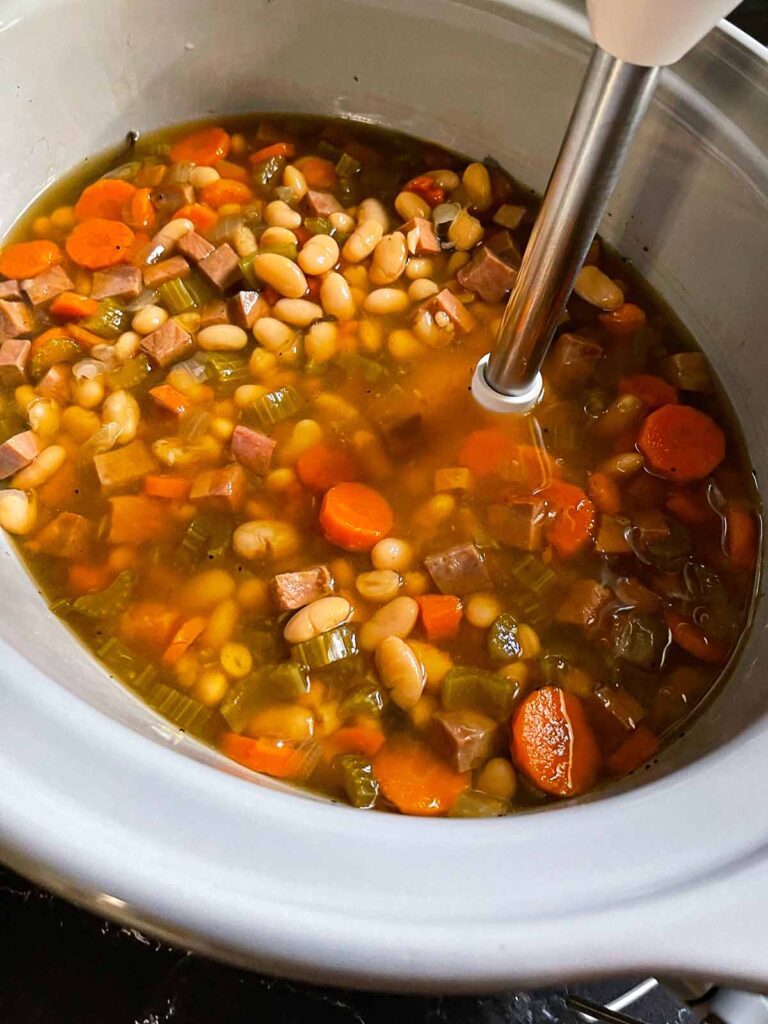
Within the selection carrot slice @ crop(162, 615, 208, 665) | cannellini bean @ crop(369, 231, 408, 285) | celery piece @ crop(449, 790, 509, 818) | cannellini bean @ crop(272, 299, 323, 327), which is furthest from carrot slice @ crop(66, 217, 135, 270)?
celery piece @ crop(449, 790, 509, 818)

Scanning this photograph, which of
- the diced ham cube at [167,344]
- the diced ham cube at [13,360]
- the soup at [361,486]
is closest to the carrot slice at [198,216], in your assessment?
the soup at [361,486]

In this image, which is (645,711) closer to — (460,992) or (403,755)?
(403,755)

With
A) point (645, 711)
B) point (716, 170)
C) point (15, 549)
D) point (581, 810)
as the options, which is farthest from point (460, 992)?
point (716, 170)

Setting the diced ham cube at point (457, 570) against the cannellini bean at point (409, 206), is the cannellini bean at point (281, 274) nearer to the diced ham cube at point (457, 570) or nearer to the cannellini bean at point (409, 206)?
the cannellini bean at point (409, 206)

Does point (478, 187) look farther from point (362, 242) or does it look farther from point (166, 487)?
point (166, 487)

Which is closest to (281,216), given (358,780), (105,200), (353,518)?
(105,200)

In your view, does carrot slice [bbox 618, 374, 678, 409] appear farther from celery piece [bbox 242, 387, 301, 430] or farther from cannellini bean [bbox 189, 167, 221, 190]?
cannellini bean [bbox 189, 167, 221, 190]
